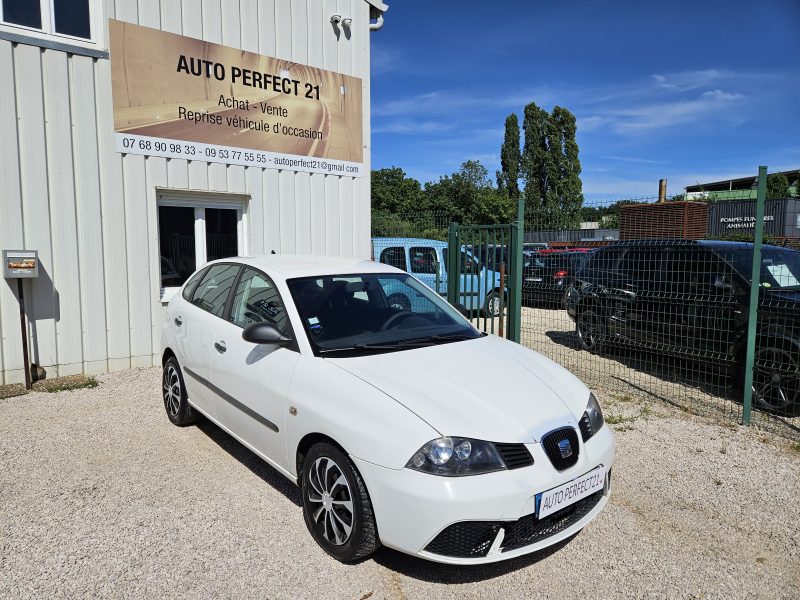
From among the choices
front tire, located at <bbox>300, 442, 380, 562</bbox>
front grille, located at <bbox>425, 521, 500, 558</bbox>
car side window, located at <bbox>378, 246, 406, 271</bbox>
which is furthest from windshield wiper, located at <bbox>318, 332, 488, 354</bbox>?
car side window, located at <bbox>378, 246, 406, 271</bbox>

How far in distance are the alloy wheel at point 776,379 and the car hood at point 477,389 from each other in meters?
3.06

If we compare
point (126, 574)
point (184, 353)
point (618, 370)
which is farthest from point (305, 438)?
point (618, 370)

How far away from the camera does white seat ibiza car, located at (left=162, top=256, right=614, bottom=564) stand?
2.63 metres

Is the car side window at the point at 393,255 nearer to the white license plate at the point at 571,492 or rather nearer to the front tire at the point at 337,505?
the front tire at the point at 337,505

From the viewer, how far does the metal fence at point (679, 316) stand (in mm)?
5430

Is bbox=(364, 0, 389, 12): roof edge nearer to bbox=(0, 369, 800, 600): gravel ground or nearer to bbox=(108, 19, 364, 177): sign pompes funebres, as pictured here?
bbox=(108, 19, 364, 177): sign pompes funebres

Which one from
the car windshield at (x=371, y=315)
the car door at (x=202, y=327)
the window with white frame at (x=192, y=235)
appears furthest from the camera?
the window with white frame at (x=192, y=235)

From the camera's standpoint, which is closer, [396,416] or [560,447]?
[396,416]

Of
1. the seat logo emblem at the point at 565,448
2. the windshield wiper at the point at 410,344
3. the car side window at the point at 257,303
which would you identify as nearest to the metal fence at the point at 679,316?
the windshield wiper at the point at 410,344

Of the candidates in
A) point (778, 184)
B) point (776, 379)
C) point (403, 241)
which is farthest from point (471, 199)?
point (776, 379)

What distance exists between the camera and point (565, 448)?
A: 2885mm

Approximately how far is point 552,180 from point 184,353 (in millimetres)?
49079

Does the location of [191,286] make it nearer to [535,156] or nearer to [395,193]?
[535,156]

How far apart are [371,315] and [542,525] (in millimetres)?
1775
